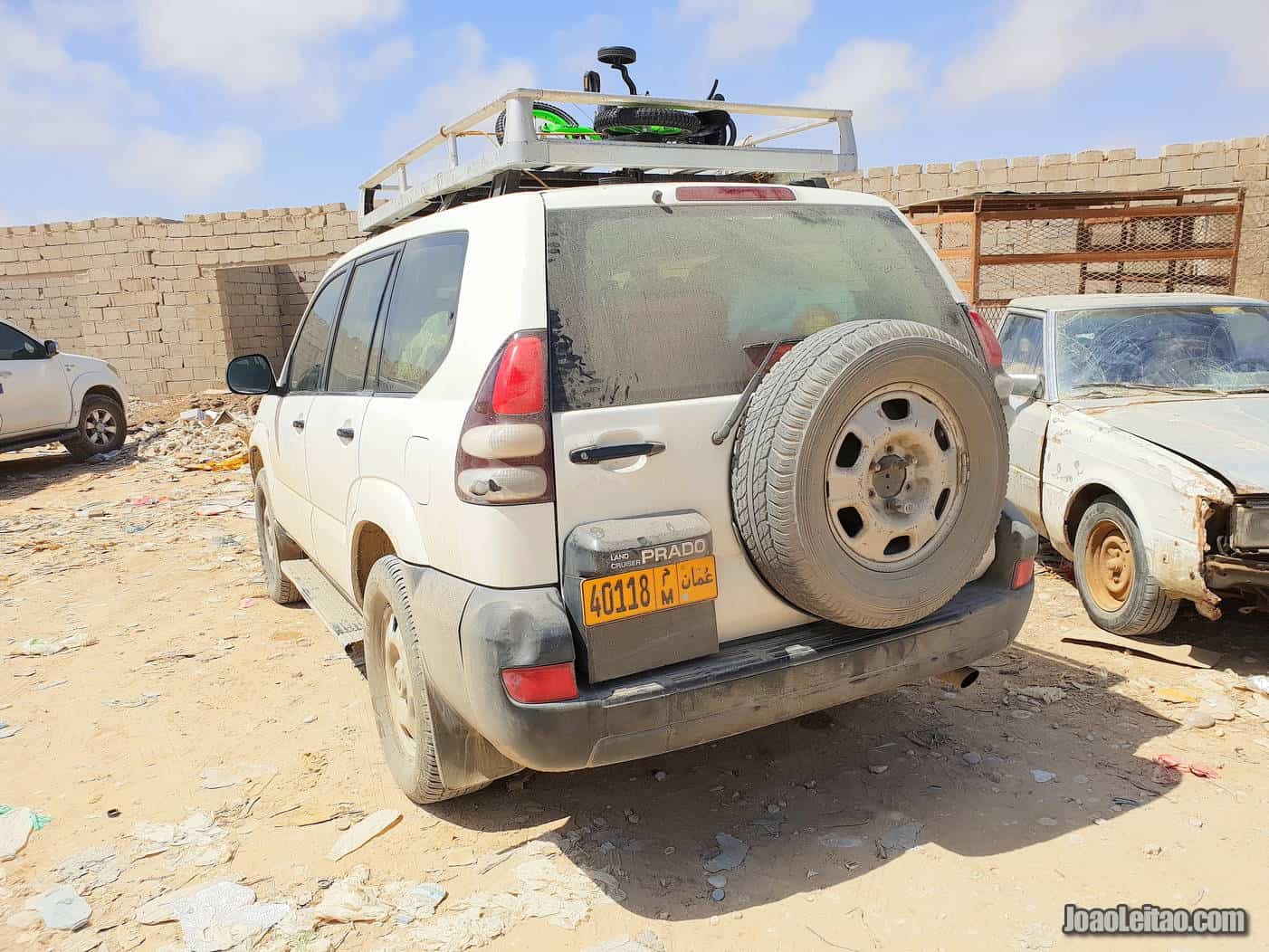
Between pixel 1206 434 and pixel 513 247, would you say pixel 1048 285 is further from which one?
pixel 513 247

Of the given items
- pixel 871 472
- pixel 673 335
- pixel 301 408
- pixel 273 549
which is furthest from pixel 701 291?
pixel 273 549

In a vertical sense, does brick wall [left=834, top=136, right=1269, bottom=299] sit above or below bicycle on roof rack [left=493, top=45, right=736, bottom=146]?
above

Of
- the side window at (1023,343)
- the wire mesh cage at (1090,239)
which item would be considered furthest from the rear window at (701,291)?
the wire mesh cage at (1090,239)

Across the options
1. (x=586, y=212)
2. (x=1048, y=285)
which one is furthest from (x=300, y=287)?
(x=586, y=212)

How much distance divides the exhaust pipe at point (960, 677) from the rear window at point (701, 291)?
1073mm

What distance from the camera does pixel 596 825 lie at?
2.92 metres

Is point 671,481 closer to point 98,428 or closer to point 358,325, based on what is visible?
point 358,325

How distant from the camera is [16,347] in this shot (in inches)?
405

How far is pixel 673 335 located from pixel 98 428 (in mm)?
11252

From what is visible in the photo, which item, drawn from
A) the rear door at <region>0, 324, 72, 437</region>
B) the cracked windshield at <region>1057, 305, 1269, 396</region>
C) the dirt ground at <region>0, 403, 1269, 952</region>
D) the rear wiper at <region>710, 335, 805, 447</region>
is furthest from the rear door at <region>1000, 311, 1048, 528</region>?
the rear door at <region>0, 324, 72, 437</region>

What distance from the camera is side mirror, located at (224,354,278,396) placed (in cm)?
441

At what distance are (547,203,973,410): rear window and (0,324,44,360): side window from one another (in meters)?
10.3

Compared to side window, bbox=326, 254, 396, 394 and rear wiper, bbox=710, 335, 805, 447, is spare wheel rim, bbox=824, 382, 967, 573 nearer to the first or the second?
rear wiper, bbox=710, 335, 805, 447

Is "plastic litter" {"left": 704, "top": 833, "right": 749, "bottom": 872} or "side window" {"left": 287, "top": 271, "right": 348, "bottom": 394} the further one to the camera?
"side window" {"left": 287, "top": 271, "right": 348, "bottom": 394}
